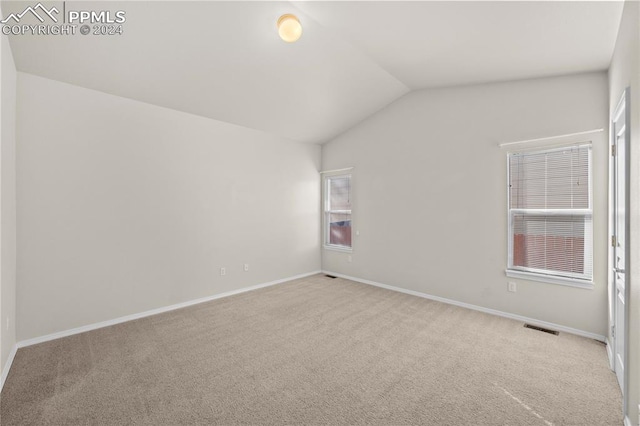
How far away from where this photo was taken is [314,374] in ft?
7.42

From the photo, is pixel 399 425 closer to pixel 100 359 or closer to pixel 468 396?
pixel 468 396

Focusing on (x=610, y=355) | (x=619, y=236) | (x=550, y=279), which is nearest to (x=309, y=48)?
(x=619, y=236)

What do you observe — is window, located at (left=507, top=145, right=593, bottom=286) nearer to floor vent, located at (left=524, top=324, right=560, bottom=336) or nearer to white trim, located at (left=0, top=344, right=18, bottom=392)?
floor vent, located at (left=524, top=324, right=560, bottom=336)

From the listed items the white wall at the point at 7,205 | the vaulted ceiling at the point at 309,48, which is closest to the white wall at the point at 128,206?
the white wall at the point at 7,205

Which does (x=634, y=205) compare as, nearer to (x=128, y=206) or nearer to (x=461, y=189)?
(x=461, y=189)

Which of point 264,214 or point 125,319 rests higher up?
Result: point 264,214

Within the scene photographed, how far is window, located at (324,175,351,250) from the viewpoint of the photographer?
18.1ft

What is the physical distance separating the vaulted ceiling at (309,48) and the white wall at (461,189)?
1.07ft

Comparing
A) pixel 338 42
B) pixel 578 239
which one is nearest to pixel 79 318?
pixel 338 42

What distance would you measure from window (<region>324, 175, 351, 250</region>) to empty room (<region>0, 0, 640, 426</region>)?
33.4 inches

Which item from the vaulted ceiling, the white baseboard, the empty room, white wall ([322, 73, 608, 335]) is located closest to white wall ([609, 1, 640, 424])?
the empty room

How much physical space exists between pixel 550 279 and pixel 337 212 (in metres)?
3.50

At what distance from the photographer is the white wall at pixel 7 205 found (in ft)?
7.14

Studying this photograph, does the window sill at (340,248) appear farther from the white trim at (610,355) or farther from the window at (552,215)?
the white trim at (610,355)
